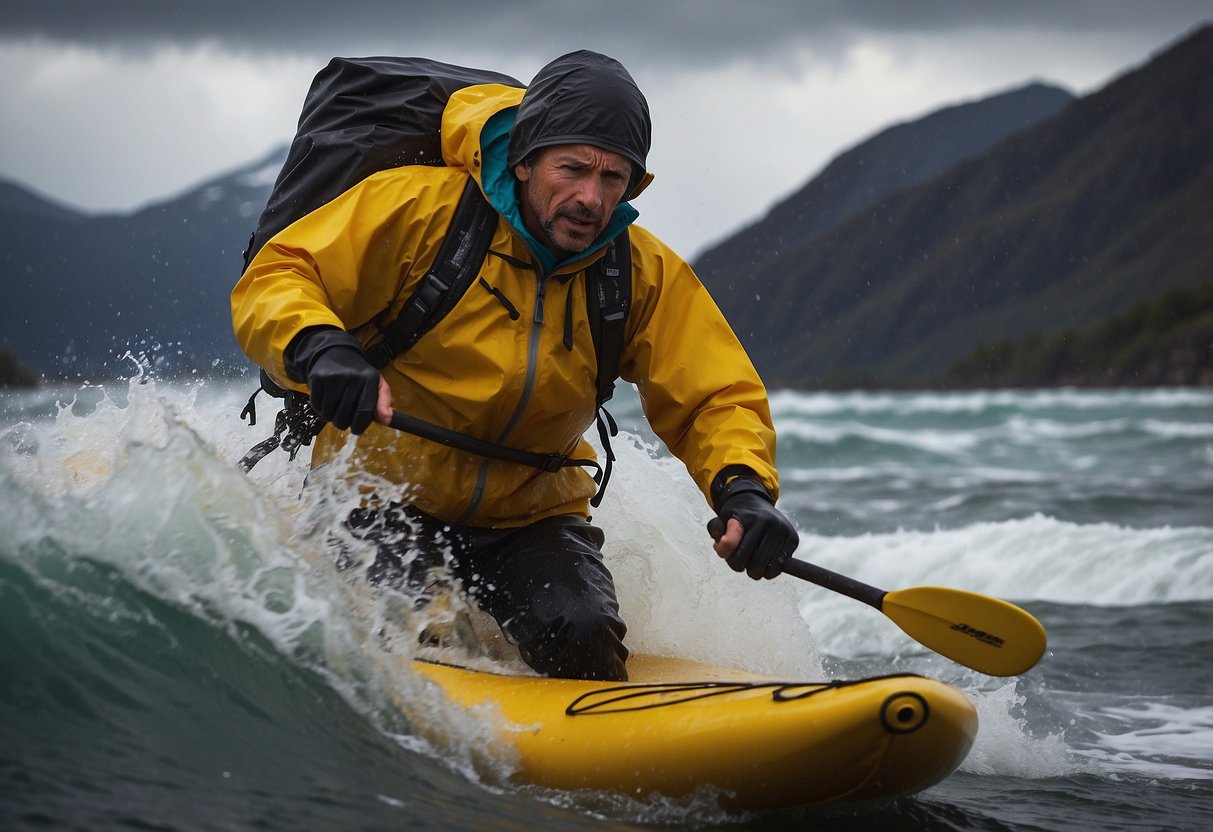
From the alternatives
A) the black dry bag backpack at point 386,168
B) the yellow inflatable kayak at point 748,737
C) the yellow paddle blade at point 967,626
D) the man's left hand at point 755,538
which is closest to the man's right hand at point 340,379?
the black dry bag backpack at point 386,168

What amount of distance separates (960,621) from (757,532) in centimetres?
69

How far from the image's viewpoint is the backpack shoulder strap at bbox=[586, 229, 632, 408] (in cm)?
376

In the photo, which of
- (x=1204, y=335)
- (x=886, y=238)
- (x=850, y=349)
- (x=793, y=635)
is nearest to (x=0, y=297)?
(x=793, y=635)

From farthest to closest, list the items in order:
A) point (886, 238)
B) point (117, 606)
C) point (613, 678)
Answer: point (886, 238)
point (613, 678)
point (117, 606)

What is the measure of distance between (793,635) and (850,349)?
5071 inches

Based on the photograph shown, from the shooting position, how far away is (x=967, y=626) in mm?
3727

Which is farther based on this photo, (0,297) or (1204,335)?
(1204,335)

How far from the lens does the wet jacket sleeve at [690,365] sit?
153 inches

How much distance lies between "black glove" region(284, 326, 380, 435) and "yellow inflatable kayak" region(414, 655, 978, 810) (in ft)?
2.81

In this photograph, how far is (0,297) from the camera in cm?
4431

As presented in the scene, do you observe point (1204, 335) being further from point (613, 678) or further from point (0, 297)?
point (613, 678)

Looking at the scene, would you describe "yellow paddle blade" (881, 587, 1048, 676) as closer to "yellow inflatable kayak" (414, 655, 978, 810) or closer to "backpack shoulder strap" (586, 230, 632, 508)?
"yellow inflatable kayak" (414, 655, 978, 810)

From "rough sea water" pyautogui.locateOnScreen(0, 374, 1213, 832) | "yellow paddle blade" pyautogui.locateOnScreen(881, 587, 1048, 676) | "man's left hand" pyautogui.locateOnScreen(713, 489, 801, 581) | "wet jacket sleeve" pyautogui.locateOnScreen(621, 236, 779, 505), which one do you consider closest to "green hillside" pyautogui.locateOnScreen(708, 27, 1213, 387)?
"rough sea water" pyautogui.locateOnScreen(0, 374, 1213, 832)

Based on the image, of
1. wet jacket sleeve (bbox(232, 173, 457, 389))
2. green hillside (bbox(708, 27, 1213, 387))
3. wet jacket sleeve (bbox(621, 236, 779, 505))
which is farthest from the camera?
green hillside (bbox(708, 27, 1213, 387))
